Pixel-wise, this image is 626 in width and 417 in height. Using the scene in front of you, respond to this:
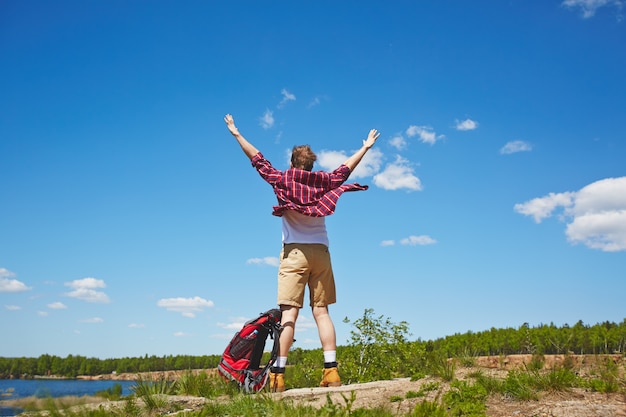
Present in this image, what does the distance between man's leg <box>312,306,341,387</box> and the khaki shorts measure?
0.13 metres

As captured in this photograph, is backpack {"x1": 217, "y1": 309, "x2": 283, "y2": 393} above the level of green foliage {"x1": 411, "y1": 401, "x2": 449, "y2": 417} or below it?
above

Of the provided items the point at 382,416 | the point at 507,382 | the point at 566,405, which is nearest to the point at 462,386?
the point at 507,382

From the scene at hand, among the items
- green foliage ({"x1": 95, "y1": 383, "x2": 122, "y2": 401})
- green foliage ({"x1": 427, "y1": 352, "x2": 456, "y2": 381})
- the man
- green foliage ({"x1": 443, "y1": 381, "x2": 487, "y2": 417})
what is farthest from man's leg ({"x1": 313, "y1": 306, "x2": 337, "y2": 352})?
green foliage ({"x1": 95, "y1": 383, "x2": 122, "y2": 401})

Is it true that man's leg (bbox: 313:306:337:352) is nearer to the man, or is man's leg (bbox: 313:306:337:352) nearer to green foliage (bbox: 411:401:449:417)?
the man

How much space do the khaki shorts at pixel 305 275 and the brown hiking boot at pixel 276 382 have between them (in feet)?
2.70

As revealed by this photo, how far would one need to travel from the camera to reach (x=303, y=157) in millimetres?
6371

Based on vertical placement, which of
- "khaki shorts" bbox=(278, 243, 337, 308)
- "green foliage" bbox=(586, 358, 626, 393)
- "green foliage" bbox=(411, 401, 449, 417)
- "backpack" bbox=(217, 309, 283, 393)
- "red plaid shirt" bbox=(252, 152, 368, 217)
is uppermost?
"red plaid shirt" bbox=(252, 152, 368, 217)

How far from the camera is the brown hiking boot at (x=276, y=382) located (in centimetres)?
566

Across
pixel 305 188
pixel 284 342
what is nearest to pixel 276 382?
pixel 284 342

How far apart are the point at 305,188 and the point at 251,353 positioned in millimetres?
2091

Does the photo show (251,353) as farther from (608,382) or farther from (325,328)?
(608,382)

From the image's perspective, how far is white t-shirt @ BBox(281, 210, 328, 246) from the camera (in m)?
6.08

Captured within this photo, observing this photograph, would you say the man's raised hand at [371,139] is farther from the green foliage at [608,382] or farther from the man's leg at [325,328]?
the green foliage at [608,382]

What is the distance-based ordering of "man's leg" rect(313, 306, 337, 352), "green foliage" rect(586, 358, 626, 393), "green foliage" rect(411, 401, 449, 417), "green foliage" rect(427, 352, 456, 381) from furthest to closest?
"man's leg" rect(313, 306, 337, 352) → "green foliage" rect(427, 352, 456, 381) → "green foliage" rect(586, 358, 626, 393) → "green foliage" rect(411, 401, 449, 417)
